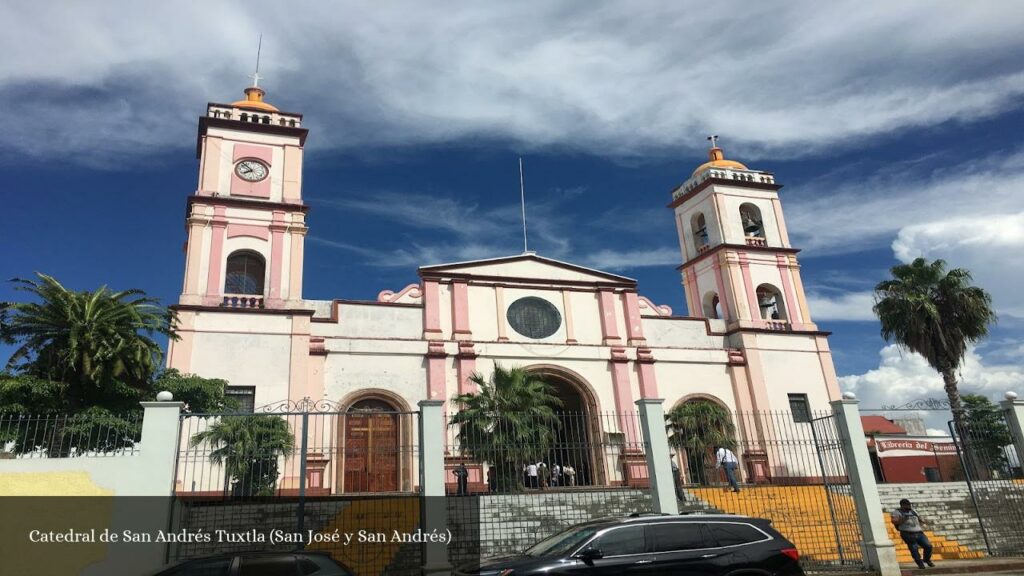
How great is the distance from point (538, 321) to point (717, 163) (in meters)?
11.7

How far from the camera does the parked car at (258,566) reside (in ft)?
26.2

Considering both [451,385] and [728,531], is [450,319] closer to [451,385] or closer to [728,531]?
[451,385]

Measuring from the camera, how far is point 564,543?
8562 millimetres

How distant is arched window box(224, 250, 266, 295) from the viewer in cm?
2314

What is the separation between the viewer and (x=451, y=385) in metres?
22.2

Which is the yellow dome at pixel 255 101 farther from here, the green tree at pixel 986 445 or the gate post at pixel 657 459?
the green tree at pixel 986 445

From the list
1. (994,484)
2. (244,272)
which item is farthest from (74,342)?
(994,484)

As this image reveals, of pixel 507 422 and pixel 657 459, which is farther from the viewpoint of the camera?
pixel 507 422

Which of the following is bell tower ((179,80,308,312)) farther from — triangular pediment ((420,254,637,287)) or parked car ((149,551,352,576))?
parked car ((149,551,352,576))

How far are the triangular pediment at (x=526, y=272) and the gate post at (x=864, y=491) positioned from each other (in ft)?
40.3

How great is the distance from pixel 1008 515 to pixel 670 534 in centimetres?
1209

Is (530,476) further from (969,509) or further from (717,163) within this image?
(717,163)

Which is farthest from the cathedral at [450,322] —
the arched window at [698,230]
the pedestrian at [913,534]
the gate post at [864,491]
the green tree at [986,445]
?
the pedestrian at [913,534]

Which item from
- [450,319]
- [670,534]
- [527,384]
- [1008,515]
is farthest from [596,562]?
[450,319]
